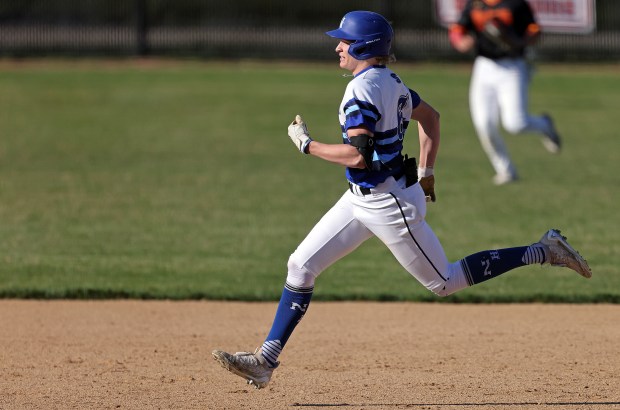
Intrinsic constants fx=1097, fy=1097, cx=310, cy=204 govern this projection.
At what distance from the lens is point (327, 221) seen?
6391mm

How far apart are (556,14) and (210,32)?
9.64m

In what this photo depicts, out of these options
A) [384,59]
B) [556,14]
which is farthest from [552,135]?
[556,14]

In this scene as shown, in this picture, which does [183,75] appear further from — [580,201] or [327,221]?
[327,221]

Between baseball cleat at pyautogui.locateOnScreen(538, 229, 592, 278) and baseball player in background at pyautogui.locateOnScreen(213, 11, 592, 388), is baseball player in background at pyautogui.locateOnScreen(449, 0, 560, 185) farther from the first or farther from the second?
baseball player in background at pyautogui.locateOnScreen(213, 11, 592, 388)

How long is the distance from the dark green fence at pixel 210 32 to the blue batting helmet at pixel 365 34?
23.8m

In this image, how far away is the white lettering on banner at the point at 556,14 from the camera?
26766 mm

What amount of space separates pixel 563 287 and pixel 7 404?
553 cm

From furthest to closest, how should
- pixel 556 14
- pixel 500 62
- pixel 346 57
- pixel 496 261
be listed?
pixel 556 14
pixel 500 62
pixel 496 261
pixel 346 57

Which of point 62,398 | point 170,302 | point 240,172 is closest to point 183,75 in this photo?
point 240,172

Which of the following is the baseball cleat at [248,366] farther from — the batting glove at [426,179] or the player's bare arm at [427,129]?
the player's bare arm at [427,129]

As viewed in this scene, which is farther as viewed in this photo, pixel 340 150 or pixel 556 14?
pixel 556 14

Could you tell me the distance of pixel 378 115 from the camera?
6.07 metres

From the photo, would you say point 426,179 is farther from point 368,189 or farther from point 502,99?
point 502,99

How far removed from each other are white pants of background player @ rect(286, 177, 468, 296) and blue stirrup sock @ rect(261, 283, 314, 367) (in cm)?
6
